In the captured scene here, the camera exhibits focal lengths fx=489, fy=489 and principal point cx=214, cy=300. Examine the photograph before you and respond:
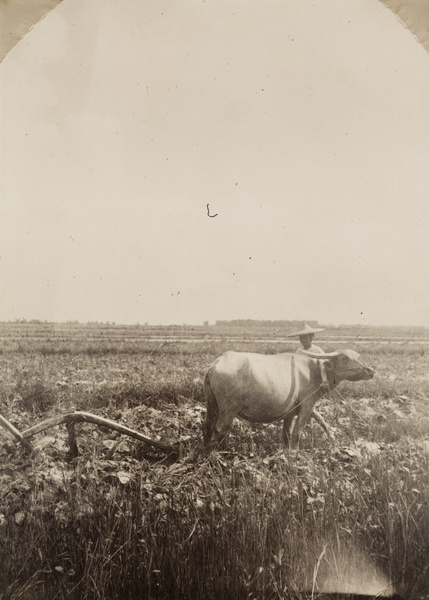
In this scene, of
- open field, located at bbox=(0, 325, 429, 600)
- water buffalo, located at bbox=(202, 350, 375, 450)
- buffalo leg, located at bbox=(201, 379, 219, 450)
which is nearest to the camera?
open field, located at bbox=(0, 325, 429, 600)

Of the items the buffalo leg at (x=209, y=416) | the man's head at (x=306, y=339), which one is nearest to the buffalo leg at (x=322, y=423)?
the man's head at (x=306, y=339)

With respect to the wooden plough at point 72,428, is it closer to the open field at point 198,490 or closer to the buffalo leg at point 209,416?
the open field at point 198,490

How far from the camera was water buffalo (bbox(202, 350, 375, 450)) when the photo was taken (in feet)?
8.83

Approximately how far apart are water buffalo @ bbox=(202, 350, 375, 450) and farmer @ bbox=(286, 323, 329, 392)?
2cm

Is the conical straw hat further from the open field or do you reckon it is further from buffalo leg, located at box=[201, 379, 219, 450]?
buffalo leg, located at box=[201, 379, 219, 450]

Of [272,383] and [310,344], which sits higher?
[310,344]

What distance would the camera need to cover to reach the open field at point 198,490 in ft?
7.88

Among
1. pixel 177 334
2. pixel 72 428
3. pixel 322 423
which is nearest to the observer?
pixel 72 428

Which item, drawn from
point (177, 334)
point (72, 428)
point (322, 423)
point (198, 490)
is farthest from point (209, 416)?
point (72, 428)

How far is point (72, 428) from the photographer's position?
249 centimetres

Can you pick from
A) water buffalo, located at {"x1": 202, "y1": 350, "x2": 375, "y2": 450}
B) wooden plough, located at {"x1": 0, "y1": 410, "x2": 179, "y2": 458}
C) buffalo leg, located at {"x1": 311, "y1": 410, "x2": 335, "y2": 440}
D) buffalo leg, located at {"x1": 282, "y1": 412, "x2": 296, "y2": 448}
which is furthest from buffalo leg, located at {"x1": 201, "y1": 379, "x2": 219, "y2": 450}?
buffalo leg, located at {"x1": 311, "y1": 410, "x2": 335, "y2": 440}

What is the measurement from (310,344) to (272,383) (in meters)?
0.32

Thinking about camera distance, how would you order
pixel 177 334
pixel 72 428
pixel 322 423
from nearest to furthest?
pixel 72 428, pixel 322 423, pixel 177 334

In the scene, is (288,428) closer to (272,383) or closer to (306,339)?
(272,383)
